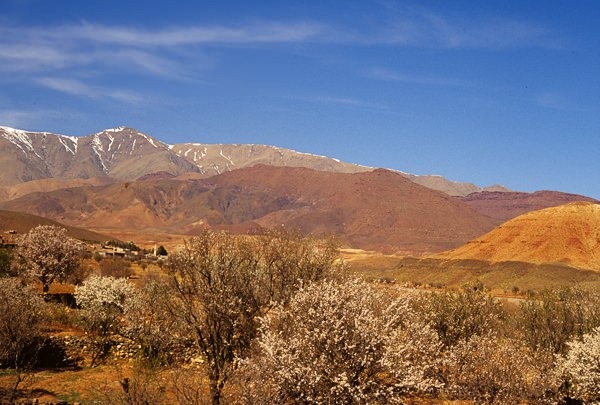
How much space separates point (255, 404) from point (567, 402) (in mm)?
21083

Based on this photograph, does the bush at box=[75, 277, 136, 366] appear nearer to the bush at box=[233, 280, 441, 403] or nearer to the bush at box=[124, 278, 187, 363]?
the bush at box=[124, 278, 187, 363]

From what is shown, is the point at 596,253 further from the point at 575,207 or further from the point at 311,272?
the point at 311,272

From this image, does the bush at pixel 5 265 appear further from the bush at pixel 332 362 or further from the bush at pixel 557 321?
the bush at pixel 557 321

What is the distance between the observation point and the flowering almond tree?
53031 mm

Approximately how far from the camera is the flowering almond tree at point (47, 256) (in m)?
53.0

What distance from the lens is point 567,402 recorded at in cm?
2933

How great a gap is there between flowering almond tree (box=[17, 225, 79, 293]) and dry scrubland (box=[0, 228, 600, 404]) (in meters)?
7.37

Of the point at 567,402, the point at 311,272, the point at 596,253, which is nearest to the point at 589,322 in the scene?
the point at 567,402

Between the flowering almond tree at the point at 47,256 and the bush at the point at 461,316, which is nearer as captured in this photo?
the bush at the point at 461,316

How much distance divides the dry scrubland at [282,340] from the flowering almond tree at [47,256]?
24.2 feet

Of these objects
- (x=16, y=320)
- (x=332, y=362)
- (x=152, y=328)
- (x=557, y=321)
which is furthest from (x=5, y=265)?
(x=557, y=321)

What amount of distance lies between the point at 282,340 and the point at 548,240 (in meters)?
113

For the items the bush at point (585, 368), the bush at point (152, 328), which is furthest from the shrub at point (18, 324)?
the bush at point (585, 368)

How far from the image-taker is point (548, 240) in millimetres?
116812
